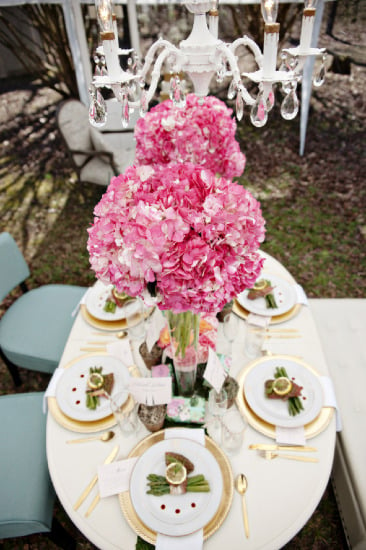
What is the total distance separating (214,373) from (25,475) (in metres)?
1.07

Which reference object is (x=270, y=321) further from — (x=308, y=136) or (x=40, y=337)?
(x=308, y=136)

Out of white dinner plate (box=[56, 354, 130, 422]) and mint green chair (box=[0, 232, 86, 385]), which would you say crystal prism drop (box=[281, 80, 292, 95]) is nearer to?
white dinner plate (box=[56, 354, 130, 422])

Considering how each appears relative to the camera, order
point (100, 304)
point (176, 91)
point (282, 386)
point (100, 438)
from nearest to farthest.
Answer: point (176, 91)
point (100, 438)
point (282, 386)
point (100, 304)

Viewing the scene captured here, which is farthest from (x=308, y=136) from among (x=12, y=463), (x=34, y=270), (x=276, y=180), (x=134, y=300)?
(x=12, y=463)

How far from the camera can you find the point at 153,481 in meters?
1.41

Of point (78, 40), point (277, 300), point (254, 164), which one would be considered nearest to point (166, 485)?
point (277, 300)

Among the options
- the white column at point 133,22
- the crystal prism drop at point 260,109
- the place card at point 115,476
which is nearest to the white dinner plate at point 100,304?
the place card at point 115,476

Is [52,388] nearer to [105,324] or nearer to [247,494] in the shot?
[105,324]

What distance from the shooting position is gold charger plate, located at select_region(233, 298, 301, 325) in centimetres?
210

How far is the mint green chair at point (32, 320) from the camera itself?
244 cm

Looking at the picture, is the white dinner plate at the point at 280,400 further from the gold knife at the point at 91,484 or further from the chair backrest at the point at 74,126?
the chair backrest at the point at 74,126

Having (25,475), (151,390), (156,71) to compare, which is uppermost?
(156,71)

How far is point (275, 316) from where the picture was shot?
83.0 inches

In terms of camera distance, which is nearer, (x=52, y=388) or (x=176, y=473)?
(x=176, y=473)
